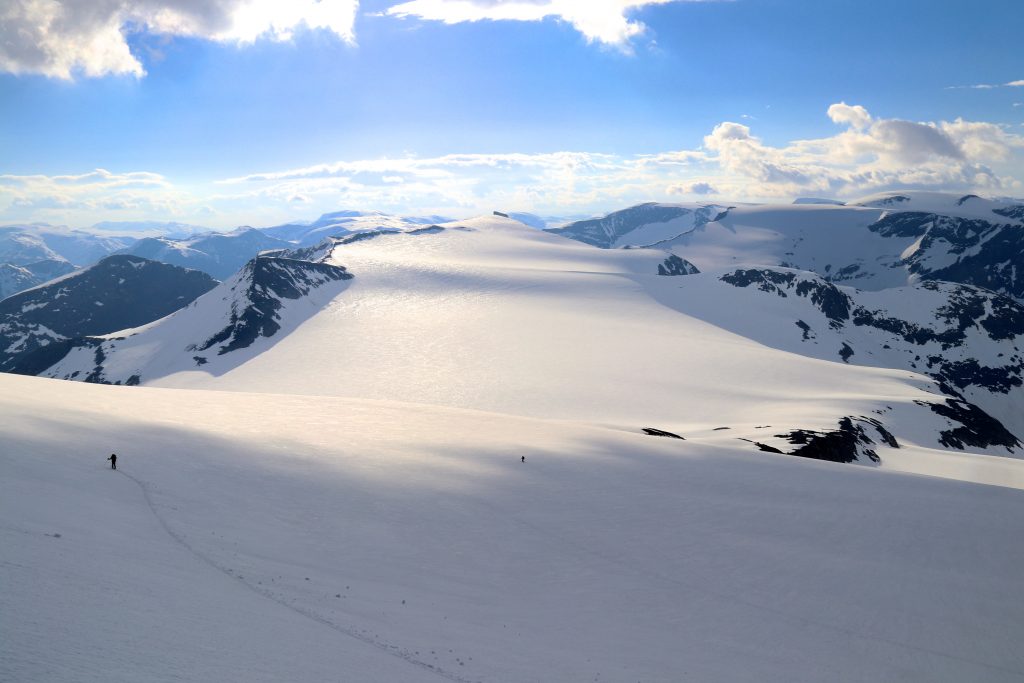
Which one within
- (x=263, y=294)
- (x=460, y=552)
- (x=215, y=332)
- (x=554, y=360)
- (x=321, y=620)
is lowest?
(x=215, y=332)

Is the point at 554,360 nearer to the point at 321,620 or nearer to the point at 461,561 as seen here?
the point at 461,561

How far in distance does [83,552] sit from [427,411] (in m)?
34.3

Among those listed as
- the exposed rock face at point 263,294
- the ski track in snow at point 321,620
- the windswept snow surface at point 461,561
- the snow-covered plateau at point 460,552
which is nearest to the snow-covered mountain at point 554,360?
the exposed rock face at point 263,294

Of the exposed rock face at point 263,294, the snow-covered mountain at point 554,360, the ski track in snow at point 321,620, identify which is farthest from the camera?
the exposed rock face at point 263,294

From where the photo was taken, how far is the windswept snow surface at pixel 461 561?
14.3m

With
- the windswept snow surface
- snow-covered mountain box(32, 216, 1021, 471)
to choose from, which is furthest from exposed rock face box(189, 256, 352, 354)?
the windswept snow surface

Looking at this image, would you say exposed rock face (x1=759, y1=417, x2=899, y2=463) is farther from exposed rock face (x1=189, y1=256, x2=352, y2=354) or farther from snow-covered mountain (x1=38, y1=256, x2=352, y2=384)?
exposed rock face (x1=189, y1=256, x2=352, y2=354)

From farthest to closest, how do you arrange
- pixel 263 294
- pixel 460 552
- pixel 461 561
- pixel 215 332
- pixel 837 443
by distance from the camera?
1. pixel 263 294
2. pixel 215 332
3. pixel 837 443
4. pixel 460 552
5. pixel 461 561

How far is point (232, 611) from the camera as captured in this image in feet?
50.6

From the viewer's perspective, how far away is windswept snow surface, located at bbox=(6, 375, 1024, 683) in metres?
14.3

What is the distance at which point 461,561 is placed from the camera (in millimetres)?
23875

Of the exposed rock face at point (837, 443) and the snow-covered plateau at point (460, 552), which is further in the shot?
the exposed rock face at point (837, 443)

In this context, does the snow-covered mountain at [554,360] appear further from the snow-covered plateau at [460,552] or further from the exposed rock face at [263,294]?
the snow-covered plateau at [460,552]

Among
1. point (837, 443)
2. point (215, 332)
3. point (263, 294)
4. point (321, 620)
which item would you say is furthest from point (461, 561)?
point (263, 294)
